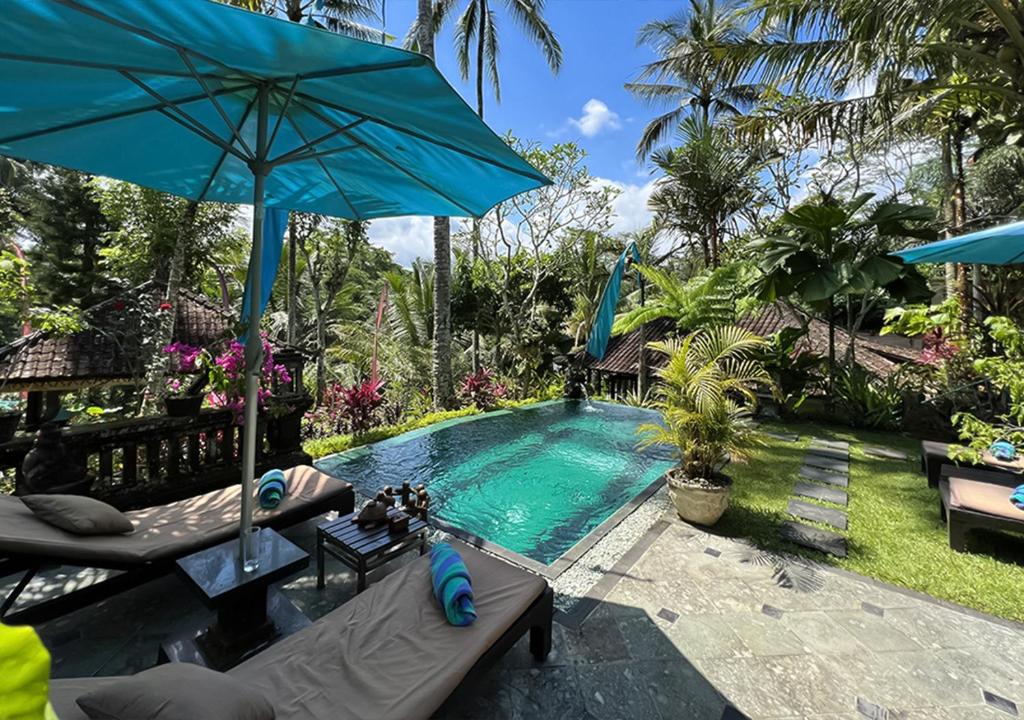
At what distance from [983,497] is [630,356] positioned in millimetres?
8318

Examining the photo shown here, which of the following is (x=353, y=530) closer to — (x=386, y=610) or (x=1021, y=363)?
(x=386, y=610)

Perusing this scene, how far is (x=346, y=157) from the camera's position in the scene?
3234mm

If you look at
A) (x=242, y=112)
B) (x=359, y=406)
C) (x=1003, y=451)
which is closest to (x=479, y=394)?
(x=359, y=406)

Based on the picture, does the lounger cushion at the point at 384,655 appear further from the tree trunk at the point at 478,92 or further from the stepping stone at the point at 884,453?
the tree trunk at the point at 478,92

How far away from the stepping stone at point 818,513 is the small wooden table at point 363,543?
Answer: 3.87 metres

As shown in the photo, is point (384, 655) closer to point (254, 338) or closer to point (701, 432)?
point (254, 338)

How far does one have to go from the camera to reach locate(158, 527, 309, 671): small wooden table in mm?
2338

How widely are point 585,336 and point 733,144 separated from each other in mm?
6038

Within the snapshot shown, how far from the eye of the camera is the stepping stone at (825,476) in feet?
17.4

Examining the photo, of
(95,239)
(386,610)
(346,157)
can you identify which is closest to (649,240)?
(346,157)

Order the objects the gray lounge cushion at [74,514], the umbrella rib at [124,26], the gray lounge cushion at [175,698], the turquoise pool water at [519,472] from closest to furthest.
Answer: the gray lounge cushion at [175,698] < the umbrella rib at [124,26] < the gray lounge cushion at [74,514] < the turquoise pool water at [519,472]

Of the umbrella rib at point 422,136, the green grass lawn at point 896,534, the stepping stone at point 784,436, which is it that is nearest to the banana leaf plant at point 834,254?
the stepping stone at point 784,436

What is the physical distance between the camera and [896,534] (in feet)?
13.3

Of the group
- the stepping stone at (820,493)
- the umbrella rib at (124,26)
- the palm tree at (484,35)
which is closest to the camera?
the umbrella rib at (124,26)
